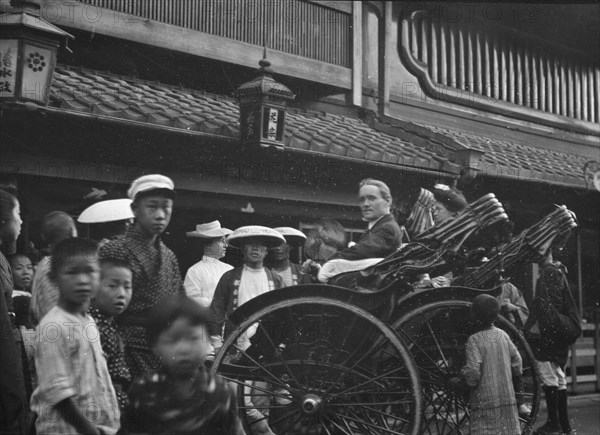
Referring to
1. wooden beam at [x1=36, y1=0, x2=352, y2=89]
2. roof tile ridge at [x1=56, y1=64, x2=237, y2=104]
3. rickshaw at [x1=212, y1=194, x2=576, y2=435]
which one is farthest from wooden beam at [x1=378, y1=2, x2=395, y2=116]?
rickshaw at [x1=212, y1=194, x2=576, y2=435]

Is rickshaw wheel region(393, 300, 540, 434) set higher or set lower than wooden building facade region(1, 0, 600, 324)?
lower

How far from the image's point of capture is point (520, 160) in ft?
30.8

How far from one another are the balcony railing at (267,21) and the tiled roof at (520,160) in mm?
1784

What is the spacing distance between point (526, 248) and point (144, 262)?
297 cm

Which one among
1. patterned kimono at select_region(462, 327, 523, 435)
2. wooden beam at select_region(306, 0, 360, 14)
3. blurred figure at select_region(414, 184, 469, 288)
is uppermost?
wooden beam at select_region(306, 0, 360, 14)

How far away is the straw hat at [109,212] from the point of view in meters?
4.88

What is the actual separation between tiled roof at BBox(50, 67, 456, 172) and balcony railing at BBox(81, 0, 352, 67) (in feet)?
2.42

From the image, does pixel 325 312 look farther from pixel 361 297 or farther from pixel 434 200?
pixel 434 200

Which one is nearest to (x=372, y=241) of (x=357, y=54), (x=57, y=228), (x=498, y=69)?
(x=57, y=228)

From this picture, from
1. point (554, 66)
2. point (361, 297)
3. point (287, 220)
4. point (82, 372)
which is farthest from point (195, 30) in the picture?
point (554, 66)

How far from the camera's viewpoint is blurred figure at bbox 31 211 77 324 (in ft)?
11.9

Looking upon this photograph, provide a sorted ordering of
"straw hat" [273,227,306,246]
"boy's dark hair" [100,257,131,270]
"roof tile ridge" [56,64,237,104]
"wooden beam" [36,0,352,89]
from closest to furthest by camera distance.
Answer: "boy's dark hair" [100,257,131,270]
"straw hat" [273,227,306,246]
"wooden beam" [36,0,352,89]
"roof tile ridge" [56,64,237,104]

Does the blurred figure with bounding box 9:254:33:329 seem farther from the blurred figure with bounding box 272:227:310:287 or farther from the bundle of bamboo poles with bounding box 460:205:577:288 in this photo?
the bundle of bamboo poles with bounding box 460:205:577:288

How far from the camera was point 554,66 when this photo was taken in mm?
11781
